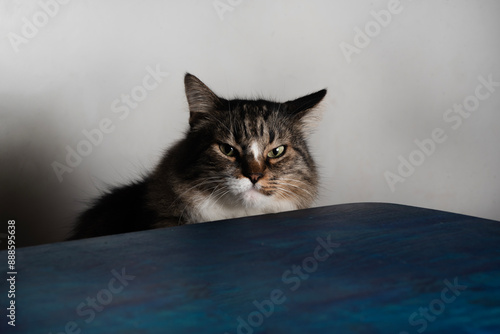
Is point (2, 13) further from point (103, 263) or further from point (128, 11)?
point (103, 263)

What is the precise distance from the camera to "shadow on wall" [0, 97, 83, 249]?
2053 millimetres

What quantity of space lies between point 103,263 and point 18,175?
1393 millimetres

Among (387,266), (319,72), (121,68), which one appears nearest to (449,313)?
(387,266)

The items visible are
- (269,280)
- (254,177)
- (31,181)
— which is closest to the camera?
(269,280)

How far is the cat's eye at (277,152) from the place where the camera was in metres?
1.73

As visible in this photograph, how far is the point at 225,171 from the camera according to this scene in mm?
1656

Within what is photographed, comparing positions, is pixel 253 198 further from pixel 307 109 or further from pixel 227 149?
pixel 307 109

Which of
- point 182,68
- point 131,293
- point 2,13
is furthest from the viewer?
point 182,68

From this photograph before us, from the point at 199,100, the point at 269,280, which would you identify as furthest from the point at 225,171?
the point at 269,280

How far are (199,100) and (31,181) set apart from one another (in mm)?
815

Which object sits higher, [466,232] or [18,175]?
[466,232]

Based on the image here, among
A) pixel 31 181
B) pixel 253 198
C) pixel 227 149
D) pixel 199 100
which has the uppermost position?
pixel 199 100

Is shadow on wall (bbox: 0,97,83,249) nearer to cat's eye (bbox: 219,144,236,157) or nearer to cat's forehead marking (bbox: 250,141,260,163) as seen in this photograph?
cat's eye (bbox: 219,144,236,157)

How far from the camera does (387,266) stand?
870 millimetres
